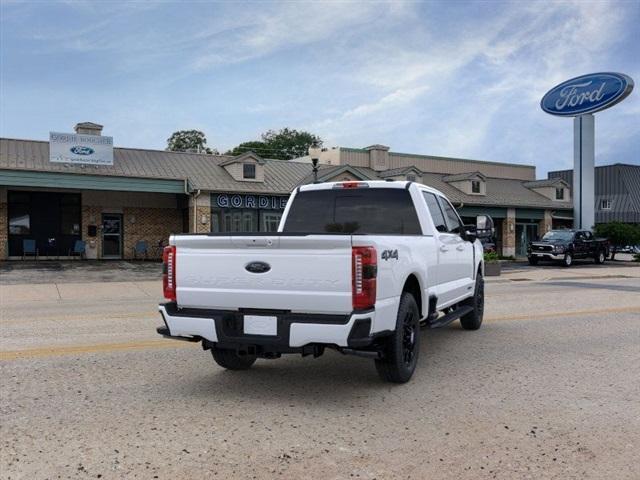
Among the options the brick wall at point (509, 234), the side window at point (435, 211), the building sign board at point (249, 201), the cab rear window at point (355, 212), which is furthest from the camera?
the brick wall at point (509, 234)

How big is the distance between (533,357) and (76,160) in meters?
23.8

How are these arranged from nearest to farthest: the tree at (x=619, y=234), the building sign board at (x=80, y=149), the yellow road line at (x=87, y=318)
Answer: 1. the yellow road line at (x=87, y=318)
2. the building sign board at (x=80, y=149)
3. the tree at (x=619, y=234)

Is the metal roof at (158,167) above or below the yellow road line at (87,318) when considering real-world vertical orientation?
above

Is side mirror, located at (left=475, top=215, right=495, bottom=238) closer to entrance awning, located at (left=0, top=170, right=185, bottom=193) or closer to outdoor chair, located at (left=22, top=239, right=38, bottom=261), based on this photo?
entrance awning, located at (left=0, top=170, right=185, bottom=193)

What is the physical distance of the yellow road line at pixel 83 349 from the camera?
710 centimetres

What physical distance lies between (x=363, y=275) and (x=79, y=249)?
1017 inches

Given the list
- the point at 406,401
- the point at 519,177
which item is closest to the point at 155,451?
the point at 406,401

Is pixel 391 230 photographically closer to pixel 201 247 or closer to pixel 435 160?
pixel 201 247

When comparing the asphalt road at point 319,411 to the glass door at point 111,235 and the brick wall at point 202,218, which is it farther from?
the glass door at point 111,235

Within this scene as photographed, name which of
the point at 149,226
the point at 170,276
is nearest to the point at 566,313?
the point at 170,276

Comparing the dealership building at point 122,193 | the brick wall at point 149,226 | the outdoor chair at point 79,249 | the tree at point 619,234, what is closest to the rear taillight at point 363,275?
the dealership building at point 122,193

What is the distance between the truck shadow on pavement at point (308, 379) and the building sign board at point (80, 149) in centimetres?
2235

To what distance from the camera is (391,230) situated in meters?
7.05

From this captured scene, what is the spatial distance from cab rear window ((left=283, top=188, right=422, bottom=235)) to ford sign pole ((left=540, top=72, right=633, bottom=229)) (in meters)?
31.3
